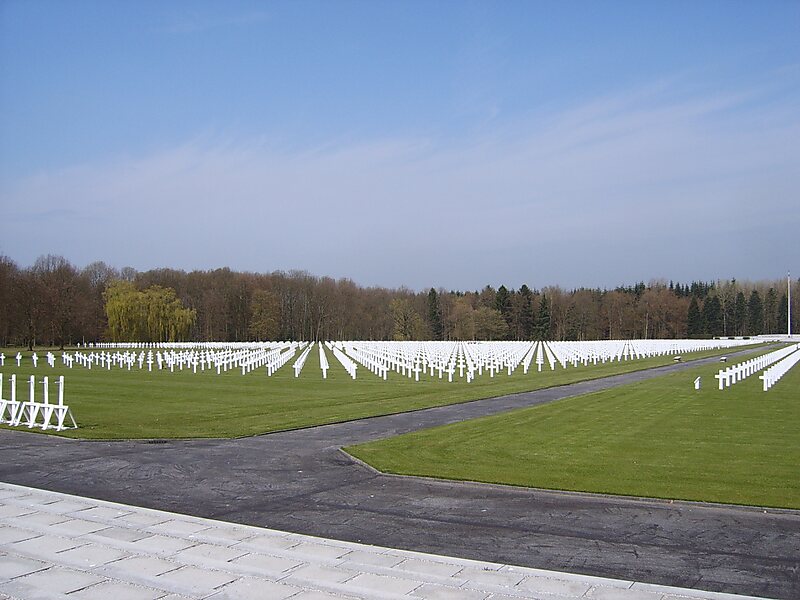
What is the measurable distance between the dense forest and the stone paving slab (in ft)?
329

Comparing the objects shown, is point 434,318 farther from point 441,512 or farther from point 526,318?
point 441,512

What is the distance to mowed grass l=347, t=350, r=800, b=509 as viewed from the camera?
11.1 meters

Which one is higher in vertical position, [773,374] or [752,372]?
[773,374]

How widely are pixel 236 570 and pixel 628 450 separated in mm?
9407

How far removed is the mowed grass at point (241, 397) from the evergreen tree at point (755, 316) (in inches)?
4483

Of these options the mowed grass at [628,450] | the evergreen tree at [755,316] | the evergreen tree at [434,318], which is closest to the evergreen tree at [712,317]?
the evergreen tree at [755,316]

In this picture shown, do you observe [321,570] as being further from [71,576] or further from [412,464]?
[412,464]

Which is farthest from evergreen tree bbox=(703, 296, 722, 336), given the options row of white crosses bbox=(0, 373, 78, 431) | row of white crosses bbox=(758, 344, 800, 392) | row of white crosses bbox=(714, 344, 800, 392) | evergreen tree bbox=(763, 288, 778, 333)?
row of white crosses bbox=(0, 373, 78, 431)

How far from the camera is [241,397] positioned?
27.0 m

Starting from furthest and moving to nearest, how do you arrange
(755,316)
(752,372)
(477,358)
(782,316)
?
(782,316) → (755,316) → (477,358) → (752,372)

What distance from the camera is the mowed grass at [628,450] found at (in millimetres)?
11051

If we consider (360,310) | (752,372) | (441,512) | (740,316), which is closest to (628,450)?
(441,512)

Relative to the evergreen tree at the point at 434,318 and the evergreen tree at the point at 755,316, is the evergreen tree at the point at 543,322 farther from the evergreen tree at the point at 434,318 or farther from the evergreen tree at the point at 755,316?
the evergreen tree at the point at 755,316

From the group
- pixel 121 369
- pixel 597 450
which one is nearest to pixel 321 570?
pixel 597 450
